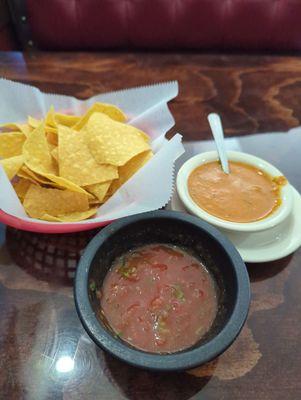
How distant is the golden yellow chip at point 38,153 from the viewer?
3.05 ft

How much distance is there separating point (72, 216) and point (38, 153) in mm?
185

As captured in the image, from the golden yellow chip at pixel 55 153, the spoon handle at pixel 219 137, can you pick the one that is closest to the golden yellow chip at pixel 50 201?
the golden yellow chip at pixel 55 153

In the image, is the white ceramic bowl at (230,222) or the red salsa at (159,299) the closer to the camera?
the red salsa at (159,299)

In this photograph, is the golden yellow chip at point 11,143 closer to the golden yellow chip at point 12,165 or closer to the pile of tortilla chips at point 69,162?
the pile of tortilla chips at point 69,162

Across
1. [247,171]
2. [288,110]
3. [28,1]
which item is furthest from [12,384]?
[28,1]

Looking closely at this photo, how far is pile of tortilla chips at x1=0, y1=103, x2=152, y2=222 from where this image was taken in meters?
0.92

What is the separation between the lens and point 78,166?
970mm

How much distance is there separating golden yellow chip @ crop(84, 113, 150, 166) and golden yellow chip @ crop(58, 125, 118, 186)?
0.02 m

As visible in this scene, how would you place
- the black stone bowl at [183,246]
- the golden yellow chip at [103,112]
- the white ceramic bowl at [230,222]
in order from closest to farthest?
the black stone bowl at [183,246] < the white ceramic bowl at [230,222] < the golden yellow chip at [103,112]

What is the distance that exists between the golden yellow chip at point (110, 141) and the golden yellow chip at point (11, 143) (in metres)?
0.17

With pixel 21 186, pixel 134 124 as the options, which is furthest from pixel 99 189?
pixel 134 124

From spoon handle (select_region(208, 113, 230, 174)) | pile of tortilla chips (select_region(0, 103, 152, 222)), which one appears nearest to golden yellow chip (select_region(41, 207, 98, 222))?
pile of tortilla chips (select_region(0, 103, 152, 222))

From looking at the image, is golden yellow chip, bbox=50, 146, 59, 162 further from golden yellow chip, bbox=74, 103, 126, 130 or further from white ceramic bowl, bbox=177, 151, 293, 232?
white ceramic bowl, bbox=177, 151, 293, 232

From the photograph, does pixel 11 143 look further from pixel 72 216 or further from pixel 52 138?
pixel 72 216
